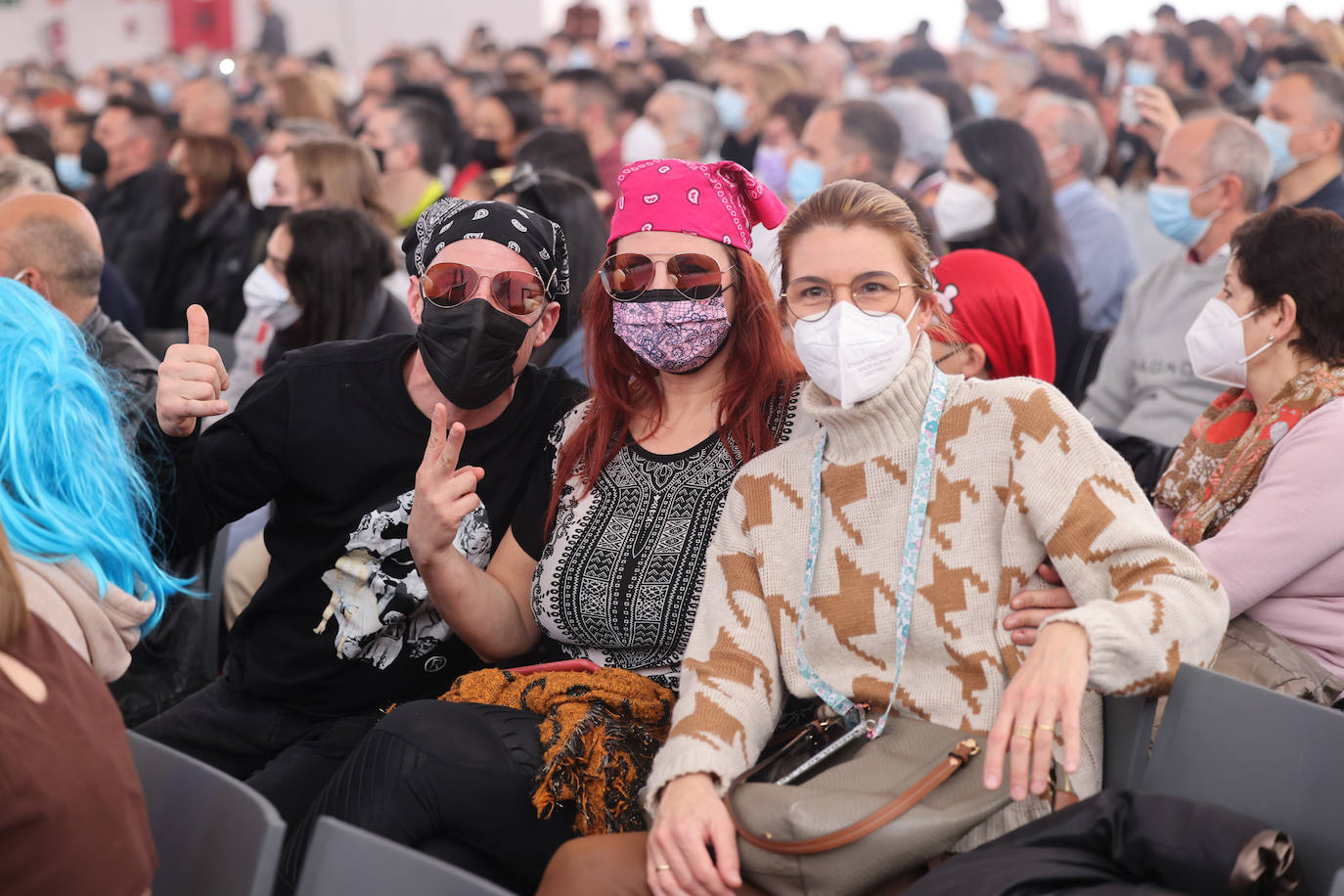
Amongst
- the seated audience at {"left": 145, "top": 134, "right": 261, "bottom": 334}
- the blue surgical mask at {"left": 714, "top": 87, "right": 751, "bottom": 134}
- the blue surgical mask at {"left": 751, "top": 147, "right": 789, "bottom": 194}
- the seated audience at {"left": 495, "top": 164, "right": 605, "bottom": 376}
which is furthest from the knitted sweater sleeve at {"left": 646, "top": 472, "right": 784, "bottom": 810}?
the blue surgical mask at {"left": 714, "top": 87, "right": 751, "bottom": 134}

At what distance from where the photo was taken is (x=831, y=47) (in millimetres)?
12820

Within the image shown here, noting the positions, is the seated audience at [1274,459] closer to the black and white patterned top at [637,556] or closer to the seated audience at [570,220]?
the black and white patterned top at [637,556]

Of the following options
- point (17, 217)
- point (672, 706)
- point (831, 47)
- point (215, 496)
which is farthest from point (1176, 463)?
point (831, 47)

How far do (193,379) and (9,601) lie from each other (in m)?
0.87

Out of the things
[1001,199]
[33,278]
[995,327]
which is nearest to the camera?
[995,327]

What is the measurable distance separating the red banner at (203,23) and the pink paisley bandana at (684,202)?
20171 millimetres

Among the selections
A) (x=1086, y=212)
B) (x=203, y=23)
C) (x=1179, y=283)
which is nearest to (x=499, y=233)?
(x=1179, y=283)

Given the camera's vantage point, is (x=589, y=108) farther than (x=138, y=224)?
Yes

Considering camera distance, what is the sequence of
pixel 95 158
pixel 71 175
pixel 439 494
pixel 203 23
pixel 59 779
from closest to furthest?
pixel 59 779 < pixel 439 494 < pixel 95 158 < pixel 71 175 < pixel 203 23

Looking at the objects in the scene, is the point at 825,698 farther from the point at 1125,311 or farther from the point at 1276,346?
the point at 1125,311

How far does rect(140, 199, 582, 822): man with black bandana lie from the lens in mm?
2396

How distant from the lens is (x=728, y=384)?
237 centimetres

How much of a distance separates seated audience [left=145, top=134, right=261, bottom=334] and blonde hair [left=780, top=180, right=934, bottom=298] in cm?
466

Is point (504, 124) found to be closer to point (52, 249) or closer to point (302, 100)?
point (302, 100)
